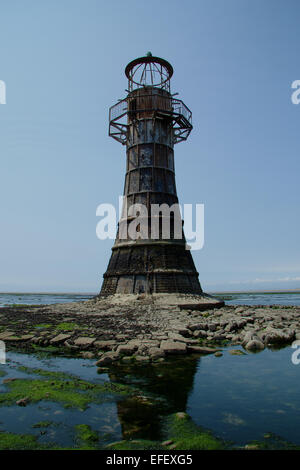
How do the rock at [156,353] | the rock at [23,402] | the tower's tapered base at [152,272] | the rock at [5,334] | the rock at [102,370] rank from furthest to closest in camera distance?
the tower's tapered base at [152,272] → the rock at [5,334] → the rock at [156,353] → the rock at [102,370] → the rock at [23,402]

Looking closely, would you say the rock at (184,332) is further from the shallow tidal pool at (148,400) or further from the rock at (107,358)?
Result: the rock at (107,358)

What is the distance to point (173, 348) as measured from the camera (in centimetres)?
923

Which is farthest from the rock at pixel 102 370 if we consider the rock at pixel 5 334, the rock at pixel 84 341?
the rock at pixel 5 334

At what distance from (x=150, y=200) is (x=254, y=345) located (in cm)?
1531

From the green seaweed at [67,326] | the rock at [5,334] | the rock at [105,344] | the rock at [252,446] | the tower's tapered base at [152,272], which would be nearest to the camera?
the rock at [252,446]

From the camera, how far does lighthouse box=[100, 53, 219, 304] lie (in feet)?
71.3

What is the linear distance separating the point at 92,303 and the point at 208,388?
1662cm

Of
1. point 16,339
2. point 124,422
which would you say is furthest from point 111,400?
point 16,339

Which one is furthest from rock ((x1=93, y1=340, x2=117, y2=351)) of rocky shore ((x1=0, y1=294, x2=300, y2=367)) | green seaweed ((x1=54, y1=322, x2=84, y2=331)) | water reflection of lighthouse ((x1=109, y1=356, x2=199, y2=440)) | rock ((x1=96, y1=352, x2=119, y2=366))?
green seaweed ((x1=54, y1=322, x2=84, y2=331))

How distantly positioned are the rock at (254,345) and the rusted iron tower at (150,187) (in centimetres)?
1095

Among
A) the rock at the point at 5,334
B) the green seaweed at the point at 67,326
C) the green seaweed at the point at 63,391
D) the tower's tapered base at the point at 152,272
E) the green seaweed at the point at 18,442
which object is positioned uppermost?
the tower's tapered base at the point at 152,272

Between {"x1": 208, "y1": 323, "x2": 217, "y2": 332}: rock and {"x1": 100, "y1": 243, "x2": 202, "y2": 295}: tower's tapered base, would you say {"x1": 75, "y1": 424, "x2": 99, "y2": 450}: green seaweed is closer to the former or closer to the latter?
{"x1": 208, "y1": 323, "x2": 217, "y2": 332}: rock

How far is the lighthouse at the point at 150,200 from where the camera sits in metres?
21.7

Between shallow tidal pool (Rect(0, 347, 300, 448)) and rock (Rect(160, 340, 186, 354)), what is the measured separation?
17.3 inches
